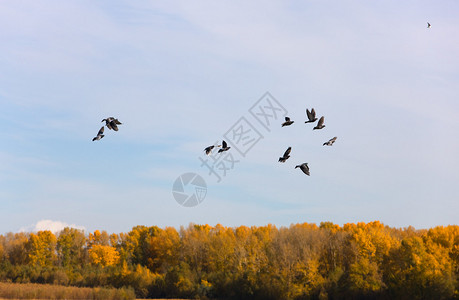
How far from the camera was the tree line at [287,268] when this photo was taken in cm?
6450

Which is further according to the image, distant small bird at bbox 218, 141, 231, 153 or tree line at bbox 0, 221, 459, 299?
tree line at bbox 0, 221, 459, 299

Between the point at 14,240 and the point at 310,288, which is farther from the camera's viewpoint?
the point at 14,240

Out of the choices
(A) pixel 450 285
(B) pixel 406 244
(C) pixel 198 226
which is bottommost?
(A) pixel 450 285

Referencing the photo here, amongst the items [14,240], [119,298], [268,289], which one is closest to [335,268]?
[268,289]

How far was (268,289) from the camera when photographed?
228 ft

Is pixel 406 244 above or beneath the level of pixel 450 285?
above

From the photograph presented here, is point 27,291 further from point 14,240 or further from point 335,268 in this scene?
point 14,240

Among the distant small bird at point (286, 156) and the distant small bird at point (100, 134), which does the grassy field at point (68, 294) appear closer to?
the distant small bird at point (100, 134)

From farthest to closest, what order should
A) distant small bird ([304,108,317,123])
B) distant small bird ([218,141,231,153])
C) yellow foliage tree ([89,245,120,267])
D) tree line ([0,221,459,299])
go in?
yellow foliage tree ([89,245,120,267]) < tree line ([0,221,459,299]) < distant small bird ([218,141,231,153]) < distant small bird ([304,108,317,123])

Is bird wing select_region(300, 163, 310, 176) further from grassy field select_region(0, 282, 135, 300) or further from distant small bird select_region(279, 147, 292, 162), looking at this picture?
grassy field select_region(0, 282, 135, 300)

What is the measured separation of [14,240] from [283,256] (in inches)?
3066

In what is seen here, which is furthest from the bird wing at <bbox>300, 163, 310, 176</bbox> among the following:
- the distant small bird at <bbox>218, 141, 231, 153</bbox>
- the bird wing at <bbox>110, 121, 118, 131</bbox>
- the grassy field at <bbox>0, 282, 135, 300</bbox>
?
the grassy field at <bbox>0, 282, 135, 300</bbox>

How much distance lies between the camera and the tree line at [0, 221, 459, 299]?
64.5 meters

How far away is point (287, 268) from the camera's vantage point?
2753 inches
